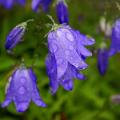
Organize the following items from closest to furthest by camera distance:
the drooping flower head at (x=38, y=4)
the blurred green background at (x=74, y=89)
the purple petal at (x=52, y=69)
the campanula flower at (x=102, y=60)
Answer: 1. the purple petal at (x=52, y=69)
2. the drooping flower head at (x=38, y=4)
3. the campanula flower at (x=102, y=60)
4. the blurred green background at (x=74, y=89)

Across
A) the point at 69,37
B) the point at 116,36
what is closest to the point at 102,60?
the point at 116,36

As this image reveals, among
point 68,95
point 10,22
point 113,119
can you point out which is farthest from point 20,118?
point 10,22

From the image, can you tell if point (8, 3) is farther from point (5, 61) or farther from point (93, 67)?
point (93, 67)

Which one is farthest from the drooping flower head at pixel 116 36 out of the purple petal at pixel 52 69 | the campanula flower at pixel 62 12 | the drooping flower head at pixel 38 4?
the purple petal at pixel 52 69

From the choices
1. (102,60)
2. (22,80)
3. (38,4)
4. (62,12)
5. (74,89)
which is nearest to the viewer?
(22,80)

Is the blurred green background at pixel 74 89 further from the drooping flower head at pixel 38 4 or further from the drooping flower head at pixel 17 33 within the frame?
the drooping flower head at pixel 17 33

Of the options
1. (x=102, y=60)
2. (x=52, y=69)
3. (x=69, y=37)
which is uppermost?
(x=69, y=37)

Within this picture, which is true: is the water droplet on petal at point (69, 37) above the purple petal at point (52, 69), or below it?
above

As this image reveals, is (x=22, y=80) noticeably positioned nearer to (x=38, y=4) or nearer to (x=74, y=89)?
(x=38, y=4)

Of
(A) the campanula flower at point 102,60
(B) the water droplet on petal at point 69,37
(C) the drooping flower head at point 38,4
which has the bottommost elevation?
(A) the campanula flower at point 102,60
